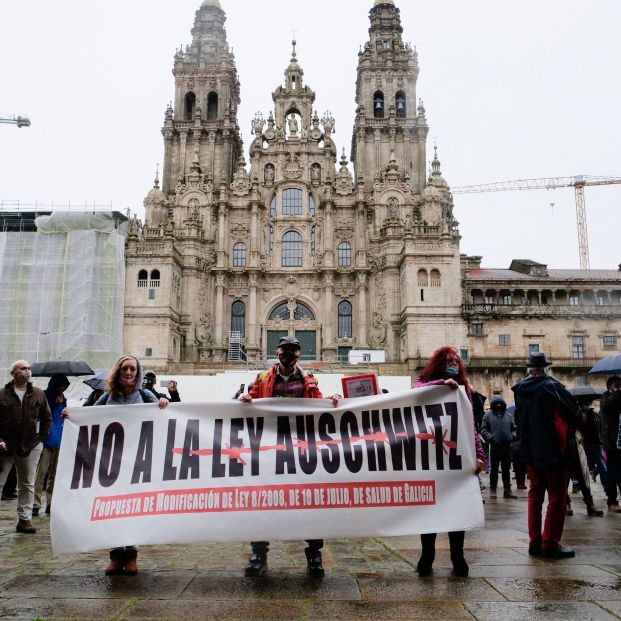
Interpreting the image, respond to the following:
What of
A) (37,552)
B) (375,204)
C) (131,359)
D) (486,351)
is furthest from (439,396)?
(375,204)

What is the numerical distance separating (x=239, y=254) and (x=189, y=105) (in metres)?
16.2

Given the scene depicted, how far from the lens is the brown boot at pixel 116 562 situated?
6.44 m

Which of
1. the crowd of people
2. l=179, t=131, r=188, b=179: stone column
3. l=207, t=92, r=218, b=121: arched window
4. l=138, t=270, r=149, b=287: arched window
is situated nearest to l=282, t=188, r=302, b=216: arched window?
l=179, t=131, r=188, b=179: stone column

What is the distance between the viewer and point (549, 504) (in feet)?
24.5

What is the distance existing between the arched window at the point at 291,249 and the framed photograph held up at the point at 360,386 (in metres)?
43.1

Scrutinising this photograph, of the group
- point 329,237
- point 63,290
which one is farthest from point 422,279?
point 63,290

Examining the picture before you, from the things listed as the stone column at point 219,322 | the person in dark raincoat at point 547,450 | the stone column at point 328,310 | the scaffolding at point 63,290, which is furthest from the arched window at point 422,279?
the person in dark raincoat at point 547,450

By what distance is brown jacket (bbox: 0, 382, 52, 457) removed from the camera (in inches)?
381

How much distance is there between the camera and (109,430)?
7.01m

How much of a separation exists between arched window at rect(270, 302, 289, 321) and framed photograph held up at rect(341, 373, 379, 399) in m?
42.0

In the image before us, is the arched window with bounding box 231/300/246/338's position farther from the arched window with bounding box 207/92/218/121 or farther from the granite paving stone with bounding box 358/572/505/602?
the granite paving stone with bounding box 358/572/505/602

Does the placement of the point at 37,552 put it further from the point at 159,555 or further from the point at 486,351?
the point at 486,351

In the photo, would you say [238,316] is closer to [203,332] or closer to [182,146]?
[203,332]

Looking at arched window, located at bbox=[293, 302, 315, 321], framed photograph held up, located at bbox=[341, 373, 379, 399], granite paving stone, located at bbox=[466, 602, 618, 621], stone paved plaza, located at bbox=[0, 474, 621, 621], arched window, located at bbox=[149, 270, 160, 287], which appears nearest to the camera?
granite paving stone, located at bbox=[466, 602, 618, 621]
